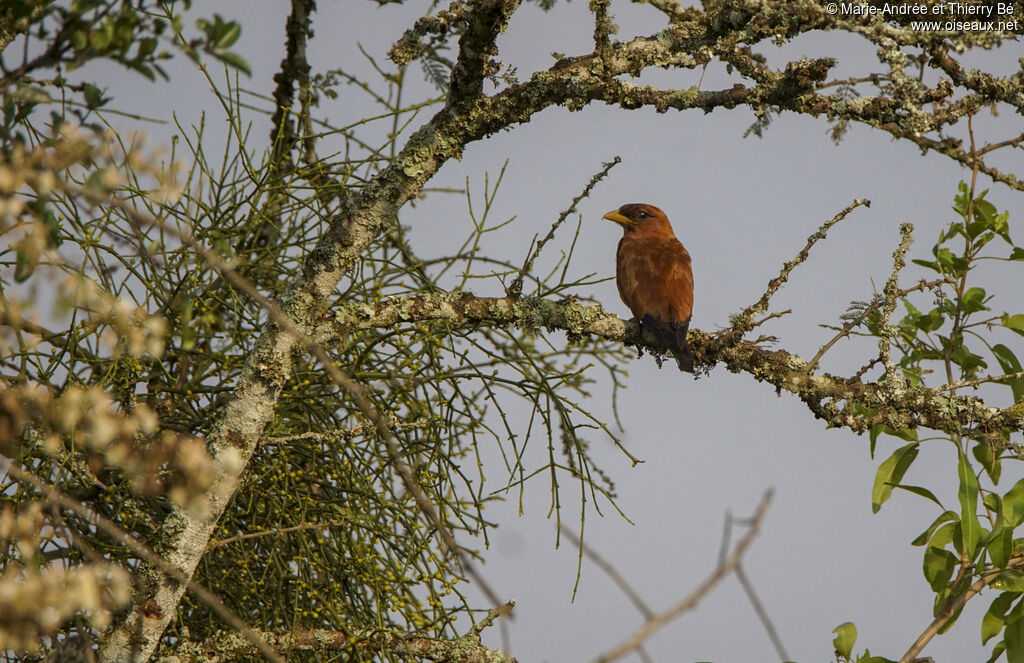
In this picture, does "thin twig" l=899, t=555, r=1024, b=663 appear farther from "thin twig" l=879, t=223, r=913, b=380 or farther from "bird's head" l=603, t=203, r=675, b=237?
"bird's head" l=603, t=203, r=675, b=237

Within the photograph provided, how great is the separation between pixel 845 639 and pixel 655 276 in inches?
51.1

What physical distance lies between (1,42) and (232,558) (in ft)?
5.35

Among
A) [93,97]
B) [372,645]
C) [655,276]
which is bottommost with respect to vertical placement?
[372,645]

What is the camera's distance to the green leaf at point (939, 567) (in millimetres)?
2645

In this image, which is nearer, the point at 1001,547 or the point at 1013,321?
the point at 1001,547

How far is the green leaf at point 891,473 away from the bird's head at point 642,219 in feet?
4.94

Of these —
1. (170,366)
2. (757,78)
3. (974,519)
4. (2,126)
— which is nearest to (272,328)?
(170,366)

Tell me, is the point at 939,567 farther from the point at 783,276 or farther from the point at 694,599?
the point at 694,599

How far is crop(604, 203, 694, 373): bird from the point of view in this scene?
288 cm

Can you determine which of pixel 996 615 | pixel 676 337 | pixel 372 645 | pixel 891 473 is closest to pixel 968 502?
pixel 891 473

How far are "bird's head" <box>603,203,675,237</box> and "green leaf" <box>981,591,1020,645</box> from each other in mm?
1877

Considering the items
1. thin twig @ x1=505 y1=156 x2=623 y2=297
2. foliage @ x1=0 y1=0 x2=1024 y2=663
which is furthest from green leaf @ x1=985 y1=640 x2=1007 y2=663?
thin twig @ x1=505 y1=156 x2=623 y2=297

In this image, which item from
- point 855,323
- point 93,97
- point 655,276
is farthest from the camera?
point 655,276

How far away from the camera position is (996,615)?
2650 millimetres
